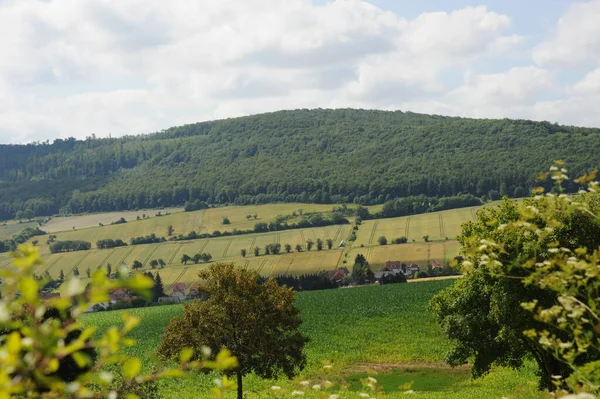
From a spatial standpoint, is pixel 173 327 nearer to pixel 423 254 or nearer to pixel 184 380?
pixel 184 380

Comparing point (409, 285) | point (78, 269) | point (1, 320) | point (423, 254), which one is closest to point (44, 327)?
point (1, 320)

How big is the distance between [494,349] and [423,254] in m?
113

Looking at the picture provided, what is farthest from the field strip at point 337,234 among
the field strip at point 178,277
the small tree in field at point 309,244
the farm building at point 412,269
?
the field strip at point 178,277

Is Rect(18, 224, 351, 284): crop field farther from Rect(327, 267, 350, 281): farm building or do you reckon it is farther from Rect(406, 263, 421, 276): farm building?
Rect(406, 263, 421, 276): farm building

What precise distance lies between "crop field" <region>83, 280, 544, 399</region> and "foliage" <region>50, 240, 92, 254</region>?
93947 millimetres

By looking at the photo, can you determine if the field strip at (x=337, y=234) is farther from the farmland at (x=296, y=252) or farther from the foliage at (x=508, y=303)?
the foliage at (x=508, y=303)

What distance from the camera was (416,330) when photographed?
67.2 metres

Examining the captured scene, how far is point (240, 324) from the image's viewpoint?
30.9 metres

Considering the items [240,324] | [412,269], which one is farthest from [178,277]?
[240,324]

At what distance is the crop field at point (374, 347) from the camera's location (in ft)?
146

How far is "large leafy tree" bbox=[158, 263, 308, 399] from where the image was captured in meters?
30.5

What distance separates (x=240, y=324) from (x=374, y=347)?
111ft

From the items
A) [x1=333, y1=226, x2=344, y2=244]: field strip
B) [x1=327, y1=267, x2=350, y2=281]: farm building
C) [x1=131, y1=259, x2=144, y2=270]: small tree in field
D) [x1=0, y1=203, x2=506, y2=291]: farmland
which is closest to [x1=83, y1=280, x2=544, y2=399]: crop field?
[x1=327, y1=267, x2=350, y2=281]: farm building

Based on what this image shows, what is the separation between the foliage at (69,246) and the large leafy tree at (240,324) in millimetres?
168656
